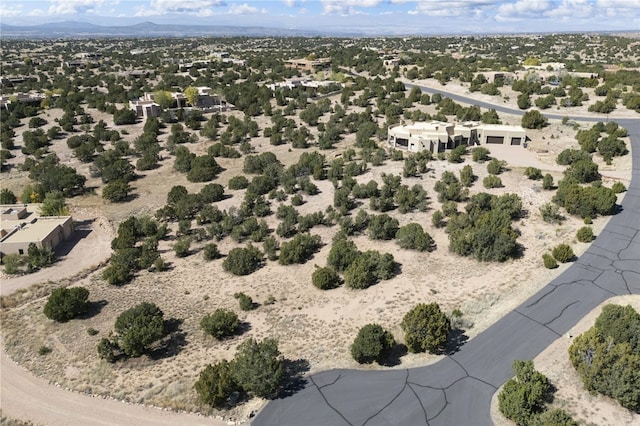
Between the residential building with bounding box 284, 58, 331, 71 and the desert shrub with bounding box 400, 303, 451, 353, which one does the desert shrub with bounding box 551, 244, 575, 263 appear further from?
the residential building with bounding box 284, 58, 331, 71

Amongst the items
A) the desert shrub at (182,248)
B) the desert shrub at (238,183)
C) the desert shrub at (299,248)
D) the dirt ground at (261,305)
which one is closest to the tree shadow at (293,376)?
the dirt ground at (261,305)

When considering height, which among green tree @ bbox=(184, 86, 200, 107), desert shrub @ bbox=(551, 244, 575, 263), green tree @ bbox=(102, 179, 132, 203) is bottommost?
desert shrub @ bbox=(551, 244, 575, 263)

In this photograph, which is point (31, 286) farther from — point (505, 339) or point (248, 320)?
point (505, 339)

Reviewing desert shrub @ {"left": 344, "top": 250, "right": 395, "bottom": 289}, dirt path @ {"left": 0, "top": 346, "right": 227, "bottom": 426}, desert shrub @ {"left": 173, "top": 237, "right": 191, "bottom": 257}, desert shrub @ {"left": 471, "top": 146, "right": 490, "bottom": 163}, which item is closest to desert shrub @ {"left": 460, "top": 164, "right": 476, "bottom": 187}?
desert shrub @ {"left": 471, "top": 146, "right": 490, "bottom": 163}

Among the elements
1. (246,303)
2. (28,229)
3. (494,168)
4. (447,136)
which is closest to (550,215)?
(494,168)

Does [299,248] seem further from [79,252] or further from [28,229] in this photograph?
[28,229]

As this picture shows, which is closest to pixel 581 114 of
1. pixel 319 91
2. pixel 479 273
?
pixel 319 91
